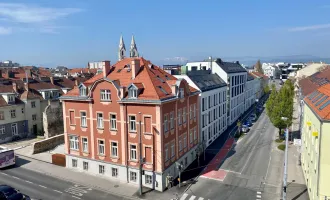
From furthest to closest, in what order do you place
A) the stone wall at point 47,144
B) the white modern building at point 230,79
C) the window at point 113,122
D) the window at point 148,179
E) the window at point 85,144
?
the white modern building at point 230,79 < the stone wall at point 47,144 < the window at point 85,144 < the window at point 113,122 < the window at point 148,179

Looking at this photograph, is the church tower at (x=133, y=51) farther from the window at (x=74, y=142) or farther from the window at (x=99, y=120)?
the window at (x=74, y=142)

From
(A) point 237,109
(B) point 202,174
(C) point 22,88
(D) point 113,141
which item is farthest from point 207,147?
(C) point 22,88

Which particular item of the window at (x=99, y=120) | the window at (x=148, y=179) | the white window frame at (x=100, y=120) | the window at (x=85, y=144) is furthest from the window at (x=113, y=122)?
the window at (x=148, y=179)

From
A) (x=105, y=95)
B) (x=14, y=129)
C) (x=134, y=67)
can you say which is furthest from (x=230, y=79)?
(x=14, y=129)

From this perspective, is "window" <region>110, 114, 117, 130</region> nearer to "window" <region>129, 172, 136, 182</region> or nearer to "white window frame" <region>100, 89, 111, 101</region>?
"white window frame" <region>100, 89, 111, 101</region>

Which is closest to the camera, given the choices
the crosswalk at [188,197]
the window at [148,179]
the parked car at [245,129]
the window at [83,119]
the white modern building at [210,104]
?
the crosswalk at [188,197]

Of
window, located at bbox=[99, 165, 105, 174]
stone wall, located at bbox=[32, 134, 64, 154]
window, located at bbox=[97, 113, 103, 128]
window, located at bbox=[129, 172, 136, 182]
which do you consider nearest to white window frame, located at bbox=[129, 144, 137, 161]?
window, located at bbox=[129, 172, 136, 182]

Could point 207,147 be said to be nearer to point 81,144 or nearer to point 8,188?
point 81,144
